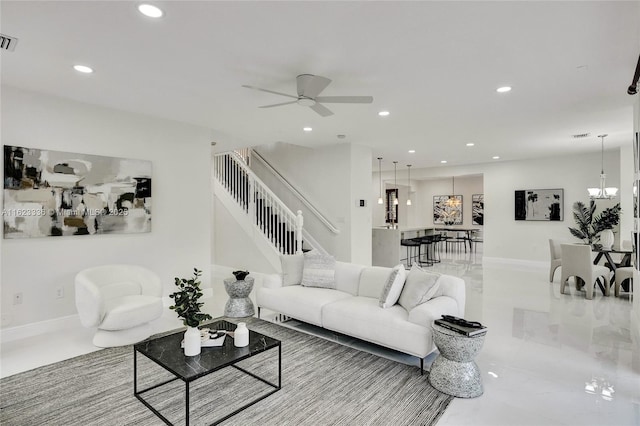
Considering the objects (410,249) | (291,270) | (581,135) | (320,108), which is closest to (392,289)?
(291,270)

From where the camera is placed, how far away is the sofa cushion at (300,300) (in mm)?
3825

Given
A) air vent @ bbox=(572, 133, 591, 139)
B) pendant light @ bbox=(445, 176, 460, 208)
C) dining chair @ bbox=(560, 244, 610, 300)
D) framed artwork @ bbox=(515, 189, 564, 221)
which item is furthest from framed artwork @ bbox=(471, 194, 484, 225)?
dining chair @ bbox=(560, 244, 610, 300)

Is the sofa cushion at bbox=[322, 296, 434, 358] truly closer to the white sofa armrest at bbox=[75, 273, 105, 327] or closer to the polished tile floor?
the polished tile floor

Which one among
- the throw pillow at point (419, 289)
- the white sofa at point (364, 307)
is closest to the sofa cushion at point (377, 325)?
the white sofa at point (364, 307)

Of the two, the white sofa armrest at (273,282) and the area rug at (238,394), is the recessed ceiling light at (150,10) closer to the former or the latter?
the area rug at (238,394)

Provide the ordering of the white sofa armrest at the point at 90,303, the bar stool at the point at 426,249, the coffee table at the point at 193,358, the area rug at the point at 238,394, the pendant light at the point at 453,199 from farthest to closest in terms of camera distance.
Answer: the pendant light at the point at 453,199 < the bar stool at the point at 426,249 < the white sofa armrest at the point at 90,303 < the area rug at the point at 238,394 < the coffee table at the point at 193,358

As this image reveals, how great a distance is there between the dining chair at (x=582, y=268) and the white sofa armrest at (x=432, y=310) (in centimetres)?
371

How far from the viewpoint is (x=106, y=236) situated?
174 inches

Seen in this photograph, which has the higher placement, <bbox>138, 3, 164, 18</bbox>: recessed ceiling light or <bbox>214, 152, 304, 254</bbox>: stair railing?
<bbox>138, 3, 164, 18</bbox>: recessed ceiling light

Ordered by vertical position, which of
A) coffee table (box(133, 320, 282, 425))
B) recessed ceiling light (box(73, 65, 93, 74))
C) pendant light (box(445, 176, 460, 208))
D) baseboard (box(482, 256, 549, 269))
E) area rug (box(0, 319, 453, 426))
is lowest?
area rug (box(0, 319, 453, 426))

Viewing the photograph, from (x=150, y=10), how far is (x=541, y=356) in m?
4.50

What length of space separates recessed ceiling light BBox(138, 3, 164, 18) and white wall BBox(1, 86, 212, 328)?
261cm

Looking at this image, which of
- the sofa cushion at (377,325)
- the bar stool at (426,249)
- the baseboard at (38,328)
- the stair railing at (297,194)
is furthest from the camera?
the bar stool at (426,249)

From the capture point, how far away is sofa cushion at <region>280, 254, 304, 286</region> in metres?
4.50
